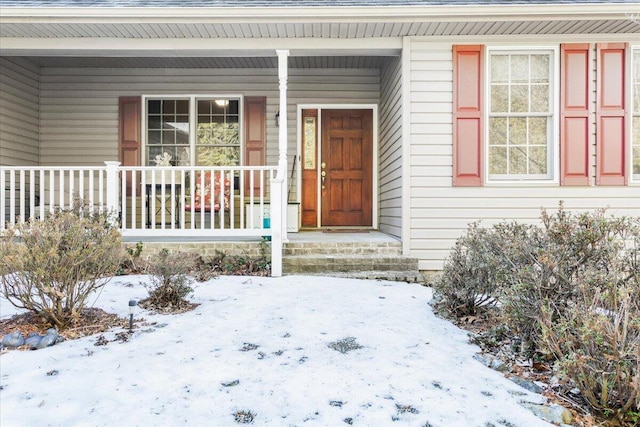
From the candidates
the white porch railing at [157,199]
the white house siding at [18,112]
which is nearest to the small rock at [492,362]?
the white porch railing at [157,199]

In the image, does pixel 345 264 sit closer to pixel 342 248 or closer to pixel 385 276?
pixel 342 248

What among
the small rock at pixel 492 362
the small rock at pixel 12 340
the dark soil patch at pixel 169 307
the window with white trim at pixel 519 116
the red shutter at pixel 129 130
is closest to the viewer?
the small rock at pixel 492 362

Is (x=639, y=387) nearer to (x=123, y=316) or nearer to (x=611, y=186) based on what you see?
(x=123, y=316)

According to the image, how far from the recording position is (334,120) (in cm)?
702

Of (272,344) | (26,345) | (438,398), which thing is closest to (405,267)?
(272,344)

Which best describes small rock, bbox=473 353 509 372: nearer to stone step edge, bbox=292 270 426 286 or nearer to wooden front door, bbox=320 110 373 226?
stone step edge, bbox=292 270 426 286

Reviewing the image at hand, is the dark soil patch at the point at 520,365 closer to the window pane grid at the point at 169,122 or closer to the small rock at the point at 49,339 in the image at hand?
the small rock at the point at 49,339

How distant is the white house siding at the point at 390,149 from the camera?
5.39 m

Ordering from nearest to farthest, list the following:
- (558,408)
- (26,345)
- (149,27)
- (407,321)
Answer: (558,408) < (26,345) < (407,321) < (149,27)

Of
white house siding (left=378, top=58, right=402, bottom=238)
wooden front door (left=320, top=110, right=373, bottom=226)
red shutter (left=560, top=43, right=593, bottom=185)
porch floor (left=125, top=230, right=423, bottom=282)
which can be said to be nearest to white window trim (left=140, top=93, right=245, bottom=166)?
wooden front door (left=320, top=110, right=373, bottom=226)

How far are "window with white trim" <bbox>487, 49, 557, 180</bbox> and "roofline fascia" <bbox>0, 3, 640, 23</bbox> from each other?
1.95ft

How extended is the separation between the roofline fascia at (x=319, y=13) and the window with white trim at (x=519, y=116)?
1.95 ft

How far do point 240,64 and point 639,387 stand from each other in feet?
20.4

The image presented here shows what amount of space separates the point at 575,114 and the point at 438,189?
185cm
